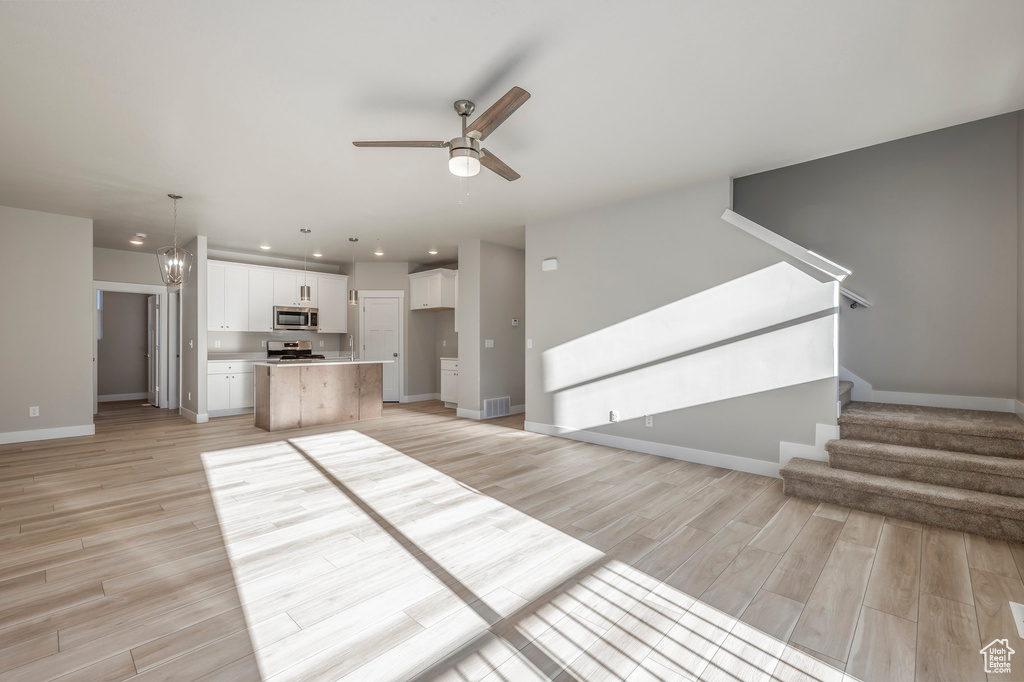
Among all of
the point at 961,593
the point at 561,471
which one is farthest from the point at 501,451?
the point at 961,593

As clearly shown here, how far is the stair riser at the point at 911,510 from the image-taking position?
257 centimetres

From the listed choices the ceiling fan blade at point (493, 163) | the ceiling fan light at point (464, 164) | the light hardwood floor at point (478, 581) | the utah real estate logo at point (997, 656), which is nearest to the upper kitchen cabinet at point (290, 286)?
the light hardwood floor at point (478, 581)

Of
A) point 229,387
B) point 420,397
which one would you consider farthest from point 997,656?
point 229,387

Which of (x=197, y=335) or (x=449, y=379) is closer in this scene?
(x=197, y=335)

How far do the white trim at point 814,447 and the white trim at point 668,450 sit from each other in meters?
0.14

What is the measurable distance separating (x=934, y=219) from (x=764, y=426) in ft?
7.84

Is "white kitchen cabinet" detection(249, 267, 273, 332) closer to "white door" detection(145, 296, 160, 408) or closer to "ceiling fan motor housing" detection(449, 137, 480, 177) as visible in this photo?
"white door" detection(145, 296, 160, 408)

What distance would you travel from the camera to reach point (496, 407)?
6.90 m

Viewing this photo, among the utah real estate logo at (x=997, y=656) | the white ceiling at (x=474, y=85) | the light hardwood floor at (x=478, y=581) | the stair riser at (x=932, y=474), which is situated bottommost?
the utah real estate logo at (x=997, y=656)

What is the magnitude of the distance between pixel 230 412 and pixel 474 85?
6825 mm

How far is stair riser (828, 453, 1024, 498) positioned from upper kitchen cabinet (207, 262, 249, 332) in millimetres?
8236

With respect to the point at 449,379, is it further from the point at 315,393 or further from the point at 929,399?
the point at 929,399

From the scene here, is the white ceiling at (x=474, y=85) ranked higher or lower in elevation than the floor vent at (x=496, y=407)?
higher

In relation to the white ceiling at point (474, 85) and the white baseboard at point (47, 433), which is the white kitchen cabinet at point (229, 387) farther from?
the white ceiling at point (474, 85)
